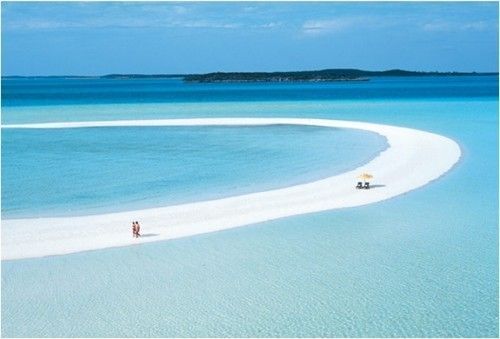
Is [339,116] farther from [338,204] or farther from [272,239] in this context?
[272,239]

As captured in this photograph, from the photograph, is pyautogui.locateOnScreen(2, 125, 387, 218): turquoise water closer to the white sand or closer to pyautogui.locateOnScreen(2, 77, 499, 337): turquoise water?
the white sand

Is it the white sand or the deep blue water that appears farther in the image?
the deep blue water

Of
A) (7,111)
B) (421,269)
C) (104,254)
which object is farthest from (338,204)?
(7,111)

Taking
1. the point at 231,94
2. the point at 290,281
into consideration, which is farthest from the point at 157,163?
the point at 231,94

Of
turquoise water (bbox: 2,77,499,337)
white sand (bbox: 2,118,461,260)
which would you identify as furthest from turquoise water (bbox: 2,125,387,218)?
turquoise water (bbox: 2,77,499,337)

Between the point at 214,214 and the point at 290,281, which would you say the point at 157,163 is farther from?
the point at 290,281
